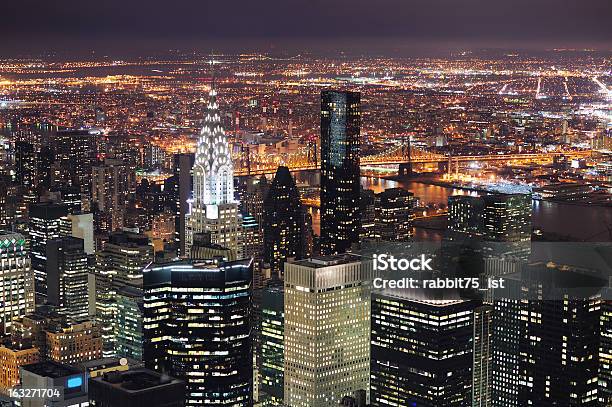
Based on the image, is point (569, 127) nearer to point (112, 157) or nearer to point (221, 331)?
point (221, 331)

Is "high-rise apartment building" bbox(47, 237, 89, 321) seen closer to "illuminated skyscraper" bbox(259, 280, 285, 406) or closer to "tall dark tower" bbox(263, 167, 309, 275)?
"tall dark tower" bbox(263, 167, 309, 275)

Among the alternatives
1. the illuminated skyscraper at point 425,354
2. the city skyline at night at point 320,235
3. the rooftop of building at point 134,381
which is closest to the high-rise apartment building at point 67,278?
the city skyline at night at point 320,235

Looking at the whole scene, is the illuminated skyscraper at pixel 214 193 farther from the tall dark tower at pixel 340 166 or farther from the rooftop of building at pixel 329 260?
the rooftop of building at pixel 329 260

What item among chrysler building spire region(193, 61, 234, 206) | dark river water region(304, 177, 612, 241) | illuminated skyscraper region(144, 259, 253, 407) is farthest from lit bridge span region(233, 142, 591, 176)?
illuminated skyscraper region(144, 259, 253, 407)

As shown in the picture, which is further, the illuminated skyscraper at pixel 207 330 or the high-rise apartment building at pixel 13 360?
the high-rise apartment building at pixel 13 360

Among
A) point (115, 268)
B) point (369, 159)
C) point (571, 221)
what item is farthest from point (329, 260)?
point (369, 159)

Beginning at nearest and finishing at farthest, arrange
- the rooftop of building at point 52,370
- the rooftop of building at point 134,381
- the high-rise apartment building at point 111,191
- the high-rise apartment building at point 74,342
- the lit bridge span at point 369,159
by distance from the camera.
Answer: the rooftop of building at point 134,381 < the rooftop of building at point 52,370 < the high-rise apartment building at point 74,342 < the lit bridge span at point 369,159 < the high-rise apartment building at point 111,191

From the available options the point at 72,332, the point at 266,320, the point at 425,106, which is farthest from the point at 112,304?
the point at 425,106
